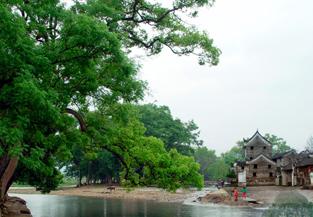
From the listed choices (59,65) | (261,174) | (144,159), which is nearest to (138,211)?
(144,159)

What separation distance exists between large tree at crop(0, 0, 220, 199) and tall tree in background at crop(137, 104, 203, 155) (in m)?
70.8

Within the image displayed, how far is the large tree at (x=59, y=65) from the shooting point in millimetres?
10195

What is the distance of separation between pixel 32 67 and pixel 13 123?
4.94 ft

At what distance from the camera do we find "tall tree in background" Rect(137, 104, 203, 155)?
296 ft

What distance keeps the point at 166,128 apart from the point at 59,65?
8074cm

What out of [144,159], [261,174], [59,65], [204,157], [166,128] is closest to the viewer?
[59,65]

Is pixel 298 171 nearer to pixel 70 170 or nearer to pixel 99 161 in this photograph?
pixel 99 161

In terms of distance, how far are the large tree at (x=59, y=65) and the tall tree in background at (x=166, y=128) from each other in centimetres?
7080

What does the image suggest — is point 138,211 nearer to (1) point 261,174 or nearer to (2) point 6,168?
(2) point 6,168

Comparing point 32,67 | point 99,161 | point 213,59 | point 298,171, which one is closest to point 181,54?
point 213,59

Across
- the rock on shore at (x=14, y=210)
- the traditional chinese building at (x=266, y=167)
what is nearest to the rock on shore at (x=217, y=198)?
the traditional chinese building at (x=266, y=167)

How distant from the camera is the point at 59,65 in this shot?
12.6 meters

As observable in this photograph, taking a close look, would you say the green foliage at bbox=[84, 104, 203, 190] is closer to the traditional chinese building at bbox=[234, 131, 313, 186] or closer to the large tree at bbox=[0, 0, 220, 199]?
the large tree at bbox=[0, 0, 220, 199]

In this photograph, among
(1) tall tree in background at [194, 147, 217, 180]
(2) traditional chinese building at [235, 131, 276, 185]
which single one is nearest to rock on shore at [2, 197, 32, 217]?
(2) traditional chinese building at [235, 131, 276, 185]
